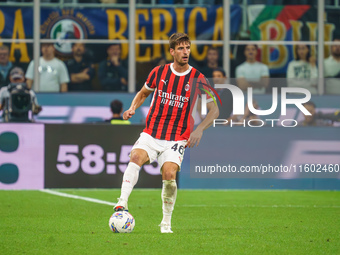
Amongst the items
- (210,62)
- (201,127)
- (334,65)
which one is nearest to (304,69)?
(334,65)

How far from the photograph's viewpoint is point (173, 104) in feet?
26.6

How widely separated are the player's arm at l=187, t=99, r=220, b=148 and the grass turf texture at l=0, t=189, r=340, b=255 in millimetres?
892

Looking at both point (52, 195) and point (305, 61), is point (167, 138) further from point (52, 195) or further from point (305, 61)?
point (305, 61)

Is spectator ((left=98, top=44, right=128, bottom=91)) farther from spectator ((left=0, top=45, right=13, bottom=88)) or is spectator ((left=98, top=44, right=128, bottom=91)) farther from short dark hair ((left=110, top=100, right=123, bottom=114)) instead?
short dark hair ((left=110, top=100, right=123, bottom=114))

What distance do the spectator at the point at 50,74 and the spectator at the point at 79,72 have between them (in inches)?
5.6

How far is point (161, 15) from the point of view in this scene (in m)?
18.1

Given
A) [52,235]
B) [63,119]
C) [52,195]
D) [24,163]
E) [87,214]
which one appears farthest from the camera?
[63,119]

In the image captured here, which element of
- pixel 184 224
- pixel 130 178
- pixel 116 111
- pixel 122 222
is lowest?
pixel 184 224

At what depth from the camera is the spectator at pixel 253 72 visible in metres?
16.7

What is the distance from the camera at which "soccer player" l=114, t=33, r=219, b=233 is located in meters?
7.78

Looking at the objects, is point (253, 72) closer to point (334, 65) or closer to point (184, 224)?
point (334, 65)

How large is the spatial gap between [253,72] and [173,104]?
9374 millimetres

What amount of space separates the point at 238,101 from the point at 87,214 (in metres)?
5.16

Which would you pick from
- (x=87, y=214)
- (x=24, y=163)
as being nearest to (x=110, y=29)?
(x=24, y=163)
